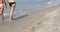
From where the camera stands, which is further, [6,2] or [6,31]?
[6,2]

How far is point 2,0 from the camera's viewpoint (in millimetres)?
7422

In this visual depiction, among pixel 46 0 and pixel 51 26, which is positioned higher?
pixel 51 26

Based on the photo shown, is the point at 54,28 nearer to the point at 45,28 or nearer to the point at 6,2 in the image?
the point at 45,28

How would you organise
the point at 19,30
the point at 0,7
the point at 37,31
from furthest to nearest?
the point at 0,7, the point at 19,30, the point at 37,31

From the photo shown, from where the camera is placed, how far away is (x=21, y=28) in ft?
20.7

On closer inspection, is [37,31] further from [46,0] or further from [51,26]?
[46,0]

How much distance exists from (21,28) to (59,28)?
120cm

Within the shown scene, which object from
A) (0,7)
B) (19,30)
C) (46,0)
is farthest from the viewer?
(46,0)

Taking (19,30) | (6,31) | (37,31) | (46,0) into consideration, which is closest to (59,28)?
(37,31)

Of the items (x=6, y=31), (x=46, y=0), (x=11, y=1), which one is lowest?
(x=46, y=0)

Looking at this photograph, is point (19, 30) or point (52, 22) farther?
point (52, 22)

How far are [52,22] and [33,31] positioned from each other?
3.13 feet

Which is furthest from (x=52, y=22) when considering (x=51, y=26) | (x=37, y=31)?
(x=37, y=31)

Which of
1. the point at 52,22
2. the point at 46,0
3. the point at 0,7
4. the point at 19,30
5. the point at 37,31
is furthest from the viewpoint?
the point at 46,0
